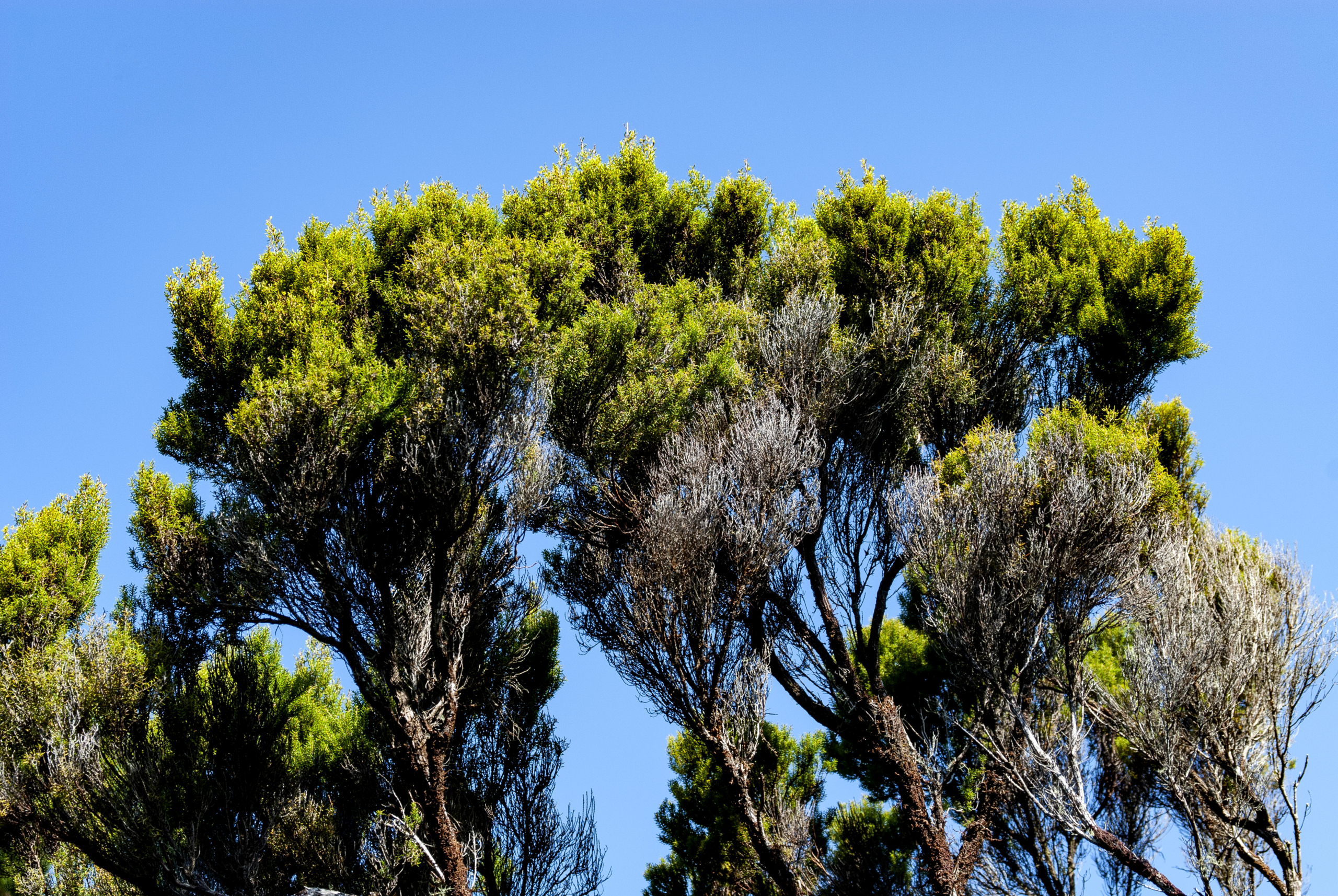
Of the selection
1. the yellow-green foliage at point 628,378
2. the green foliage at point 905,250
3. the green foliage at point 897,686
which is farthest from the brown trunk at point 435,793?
the green foliage at point 905,250

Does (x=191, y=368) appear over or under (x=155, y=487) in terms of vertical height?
over

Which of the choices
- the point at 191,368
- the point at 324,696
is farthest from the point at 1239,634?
the point at 324,696

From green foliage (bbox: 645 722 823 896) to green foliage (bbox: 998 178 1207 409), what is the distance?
624 centimetres

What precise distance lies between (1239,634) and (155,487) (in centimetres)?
1125

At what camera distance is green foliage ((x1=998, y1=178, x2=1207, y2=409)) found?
12172 millimetres

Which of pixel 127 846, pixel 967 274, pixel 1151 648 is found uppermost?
pixel 967 274

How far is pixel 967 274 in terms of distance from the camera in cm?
1275

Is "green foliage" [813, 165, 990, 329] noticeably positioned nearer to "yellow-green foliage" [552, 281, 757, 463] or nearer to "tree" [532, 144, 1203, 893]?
"tree" [532, 144, 1203, 893]

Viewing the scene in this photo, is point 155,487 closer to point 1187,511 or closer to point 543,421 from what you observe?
point 543,421

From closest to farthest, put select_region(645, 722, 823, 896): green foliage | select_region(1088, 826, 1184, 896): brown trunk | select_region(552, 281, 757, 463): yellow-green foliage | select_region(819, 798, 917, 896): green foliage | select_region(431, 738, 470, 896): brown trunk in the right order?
select_region(1088, 826, 1184, 896): brown trunk < select_region(431, 738, 470, 896): brown trunk < select_region(552, 281, 757, 463): yellow-green foliage < select_region(819, 798, 917, 896): green foliage < select_region(645, 722, 823, 896): green foliage

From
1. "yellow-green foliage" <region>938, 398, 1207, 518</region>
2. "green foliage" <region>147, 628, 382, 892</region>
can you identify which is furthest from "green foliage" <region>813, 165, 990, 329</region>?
"green foliage" <region>147, 628, 382, 892</region>

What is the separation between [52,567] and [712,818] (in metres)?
9.24

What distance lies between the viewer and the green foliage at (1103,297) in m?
12.2

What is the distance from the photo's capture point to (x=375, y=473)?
10422mm
